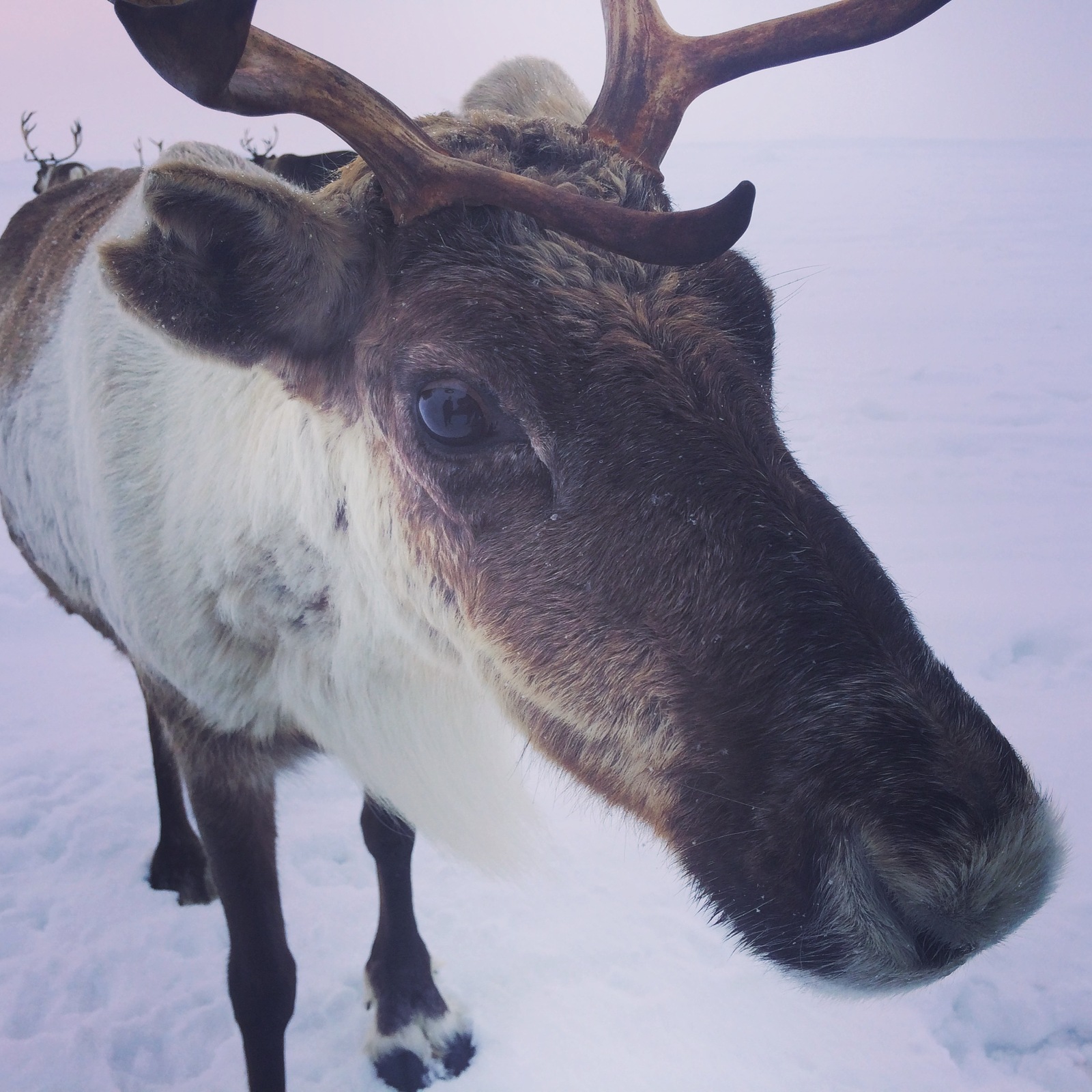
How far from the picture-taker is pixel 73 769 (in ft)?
11.7

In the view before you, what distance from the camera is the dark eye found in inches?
54.9

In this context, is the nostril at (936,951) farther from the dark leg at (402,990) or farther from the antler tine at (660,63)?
the dark leg at (402,990)

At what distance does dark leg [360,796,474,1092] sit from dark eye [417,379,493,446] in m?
1.46

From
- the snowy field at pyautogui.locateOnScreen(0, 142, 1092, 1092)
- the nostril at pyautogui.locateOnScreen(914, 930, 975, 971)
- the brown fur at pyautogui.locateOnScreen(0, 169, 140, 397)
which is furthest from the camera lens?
the brown fur at pyautogui.locateOnScreen(0, 169, 140, 397)

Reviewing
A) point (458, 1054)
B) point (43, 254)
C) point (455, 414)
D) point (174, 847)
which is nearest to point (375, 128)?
point (455, 414)

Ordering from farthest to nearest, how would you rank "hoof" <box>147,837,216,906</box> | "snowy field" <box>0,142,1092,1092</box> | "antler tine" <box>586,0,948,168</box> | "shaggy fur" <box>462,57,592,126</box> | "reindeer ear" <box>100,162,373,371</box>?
"hoof" <box>147,837,216,906</box>
"snowy field" <box>0,142,1092,1092</box>
"shaggy fur" <box>462,57,592,126</box>
"antler tine" <box>586,0,948,168</box>
"reindeer ear" <box>100,162,373,371</box>

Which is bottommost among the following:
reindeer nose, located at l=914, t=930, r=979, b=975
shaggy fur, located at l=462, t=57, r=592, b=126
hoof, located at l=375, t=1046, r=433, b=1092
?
hoof, located at l=375, t=1046, r=433, b=1092

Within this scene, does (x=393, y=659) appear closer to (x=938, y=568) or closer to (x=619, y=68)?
(x=619, y=68)

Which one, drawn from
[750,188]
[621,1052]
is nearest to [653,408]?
[750,188]

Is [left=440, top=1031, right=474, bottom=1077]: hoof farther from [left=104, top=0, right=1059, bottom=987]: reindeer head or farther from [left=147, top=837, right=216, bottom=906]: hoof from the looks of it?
[left=104, top=0, right=1059, bottom=987]: reindeer head

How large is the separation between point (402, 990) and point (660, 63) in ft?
8.66

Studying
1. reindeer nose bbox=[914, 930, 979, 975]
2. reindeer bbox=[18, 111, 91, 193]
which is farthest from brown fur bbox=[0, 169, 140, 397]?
reindeer nose bbox=[914, 930, 979, 975]

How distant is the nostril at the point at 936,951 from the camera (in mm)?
1115

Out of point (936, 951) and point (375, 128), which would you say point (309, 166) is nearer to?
point (375, 128)
